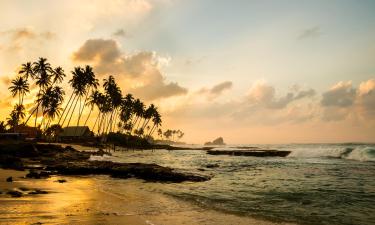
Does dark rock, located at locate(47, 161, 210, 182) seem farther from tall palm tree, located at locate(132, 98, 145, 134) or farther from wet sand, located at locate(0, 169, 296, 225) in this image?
tall palm tree, located at locate(132, 98, 145, 134)

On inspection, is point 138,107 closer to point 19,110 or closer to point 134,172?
point 19,110

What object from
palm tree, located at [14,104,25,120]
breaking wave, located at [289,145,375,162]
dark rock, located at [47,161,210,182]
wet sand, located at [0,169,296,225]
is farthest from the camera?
palm tree, located at [14,104,25,120]

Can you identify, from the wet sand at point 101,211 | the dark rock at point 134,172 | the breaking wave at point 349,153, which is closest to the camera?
the wet sand at point 101,211

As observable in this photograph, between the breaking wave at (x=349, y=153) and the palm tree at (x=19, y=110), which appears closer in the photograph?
the breaking wave at (x=349, y=153)

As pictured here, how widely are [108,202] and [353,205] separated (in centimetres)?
1091

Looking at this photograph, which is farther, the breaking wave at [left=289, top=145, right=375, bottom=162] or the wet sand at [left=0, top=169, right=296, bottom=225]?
the breaking wave at [left=289, top=145, right=375, bottom=162]

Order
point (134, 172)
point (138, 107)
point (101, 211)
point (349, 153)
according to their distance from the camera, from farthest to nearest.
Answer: point (138, 107), point (349, 153), point (134, 172), point (101, 211)

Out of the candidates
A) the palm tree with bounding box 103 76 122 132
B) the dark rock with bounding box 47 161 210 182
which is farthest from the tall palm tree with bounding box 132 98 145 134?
the dark rock with bounding box 47 161 210 182

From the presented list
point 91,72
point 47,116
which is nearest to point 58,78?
point 91,72

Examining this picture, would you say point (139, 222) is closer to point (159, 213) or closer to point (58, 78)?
point (159, 213)

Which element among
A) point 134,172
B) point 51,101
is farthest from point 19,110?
point 134,172

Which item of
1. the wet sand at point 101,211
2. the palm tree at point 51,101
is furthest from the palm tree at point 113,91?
the wet sand at point 101,211

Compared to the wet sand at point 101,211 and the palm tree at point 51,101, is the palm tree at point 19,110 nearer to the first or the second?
the palm tree at point 51,101

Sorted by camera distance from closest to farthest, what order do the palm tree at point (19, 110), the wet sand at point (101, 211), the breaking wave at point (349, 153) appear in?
the wet sand at point (101, 211), the breaking wave at point (349, 153), the palm tree at point (19, 110)
